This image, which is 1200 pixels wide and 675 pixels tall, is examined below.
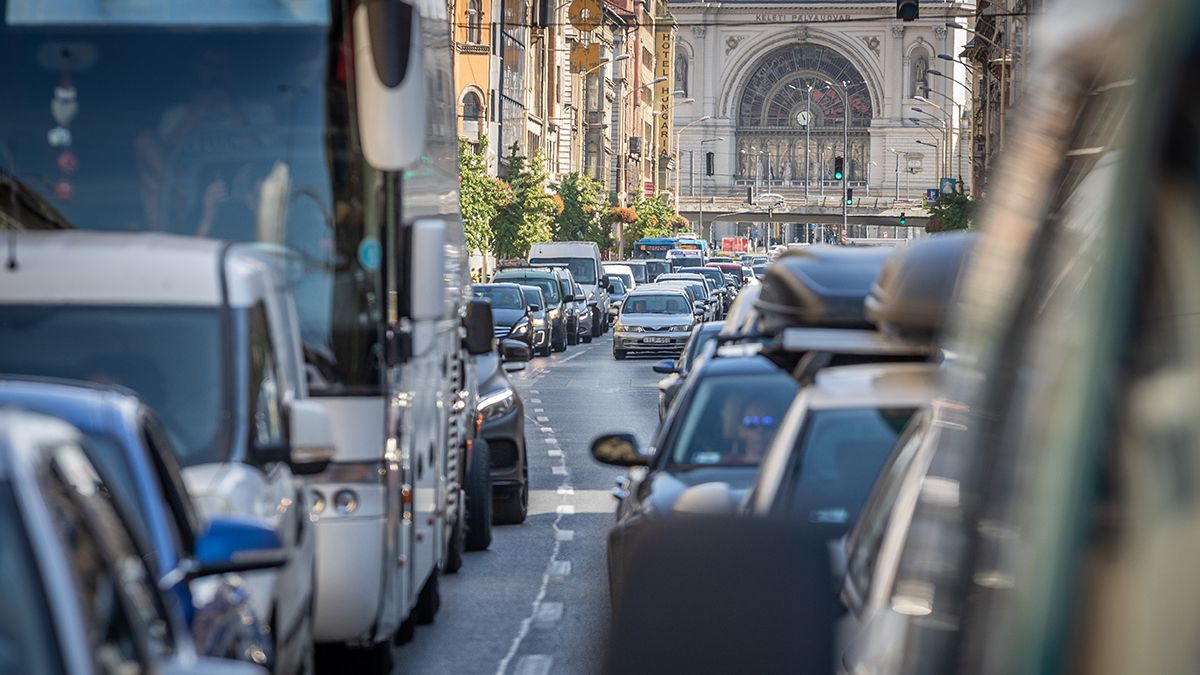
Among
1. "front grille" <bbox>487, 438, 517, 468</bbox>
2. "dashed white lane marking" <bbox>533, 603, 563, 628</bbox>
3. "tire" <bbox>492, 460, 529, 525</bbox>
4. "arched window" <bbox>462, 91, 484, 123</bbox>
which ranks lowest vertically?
"tire" <bbox>492, 460, 529, 525</bbox>

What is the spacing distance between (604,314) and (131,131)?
5476 centimetres

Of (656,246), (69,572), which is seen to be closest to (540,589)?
(69,572)

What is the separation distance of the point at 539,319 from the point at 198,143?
3675cm

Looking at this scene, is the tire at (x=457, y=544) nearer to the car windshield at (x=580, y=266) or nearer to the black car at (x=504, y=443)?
the black car at (x=504, y=443)

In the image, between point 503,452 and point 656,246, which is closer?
point 503,452

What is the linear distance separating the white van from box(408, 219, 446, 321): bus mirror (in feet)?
169

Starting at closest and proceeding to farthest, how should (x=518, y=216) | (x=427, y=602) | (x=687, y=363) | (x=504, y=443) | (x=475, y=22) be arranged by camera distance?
(x=427, y=602) → (x=504, y=443) → (x=687, y=363) → (x=475, y=22) → (x=518, y=216)

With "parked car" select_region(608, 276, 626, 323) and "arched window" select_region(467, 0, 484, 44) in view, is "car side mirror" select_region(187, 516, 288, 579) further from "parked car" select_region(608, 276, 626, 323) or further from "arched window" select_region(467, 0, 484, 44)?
"arched window" select_region(467, 0, 484, 44)

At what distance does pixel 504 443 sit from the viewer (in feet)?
53.9

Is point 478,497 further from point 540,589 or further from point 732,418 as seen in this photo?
point 732,418

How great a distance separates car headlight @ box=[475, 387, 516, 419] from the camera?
16.3m

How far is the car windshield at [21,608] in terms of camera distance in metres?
3.58

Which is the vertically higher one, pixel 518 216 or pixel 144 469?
pixel 144 469

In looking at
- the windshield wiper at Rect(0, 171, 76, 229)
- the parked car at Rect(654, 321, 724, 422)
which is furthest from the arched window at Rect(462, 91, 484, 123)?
the windshield wiper at Rect(0, 171, 76, 229)
